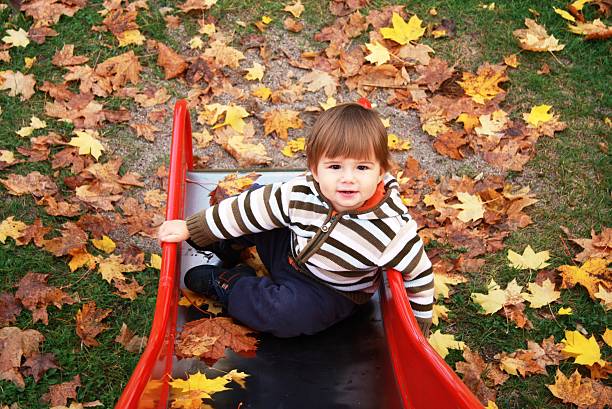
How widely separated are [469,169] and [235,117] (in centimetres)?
139

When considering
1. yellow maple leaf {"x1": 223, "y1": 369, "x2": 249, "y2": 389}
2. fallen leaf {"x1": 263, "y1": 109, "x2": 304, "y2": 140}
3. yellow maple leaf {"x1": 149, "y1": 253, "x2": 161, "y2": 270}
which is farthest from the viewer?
fallen leaf {"x1": 263, "y1": 109, "x2": 304, "y2": 140}

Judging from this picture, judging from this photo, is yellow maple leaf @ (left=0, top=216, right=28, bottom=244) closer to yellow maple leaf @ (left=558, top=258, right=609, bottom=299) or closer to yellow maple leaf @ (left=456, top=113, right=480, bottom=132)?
yellow maple leaf @ (left=456, top=113, right=480, bottom=132)

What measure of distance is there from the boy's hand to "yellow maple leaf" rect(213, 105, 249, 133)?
1.58 metres

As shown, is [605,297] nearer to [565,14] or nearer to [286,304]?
[286,304]

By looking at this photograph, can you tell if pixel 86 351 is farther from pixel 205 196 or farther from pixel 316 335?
pixel 316 335

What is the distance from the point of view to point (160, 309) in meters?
2.22

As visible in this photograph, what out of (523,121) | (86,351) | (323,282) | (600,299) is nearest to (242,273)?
(323,282)

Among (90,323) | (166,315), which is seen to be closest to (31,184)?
(90,323)

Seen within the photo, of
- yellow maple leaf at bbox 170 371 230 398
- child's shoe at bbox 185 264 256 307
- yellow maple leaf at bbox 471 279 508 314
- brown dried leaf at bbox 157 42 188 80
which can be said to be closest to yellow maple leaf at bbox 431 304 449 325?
yellow maple leaf at bbox 471 279 508 314

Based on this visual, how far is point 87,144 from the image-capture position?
392 cm

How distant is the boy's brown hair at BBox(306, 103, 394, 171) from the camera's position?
227cm

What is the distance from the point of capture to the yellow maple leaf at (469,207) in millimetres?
3637

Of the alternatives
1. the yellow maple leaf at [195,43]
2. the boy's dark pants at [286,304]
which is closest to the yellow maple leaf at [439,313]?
the boy's dark pants at [286,304]

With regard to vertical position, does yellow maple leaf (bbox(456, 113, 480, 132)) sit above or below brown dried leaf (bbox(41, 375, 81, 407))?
above
